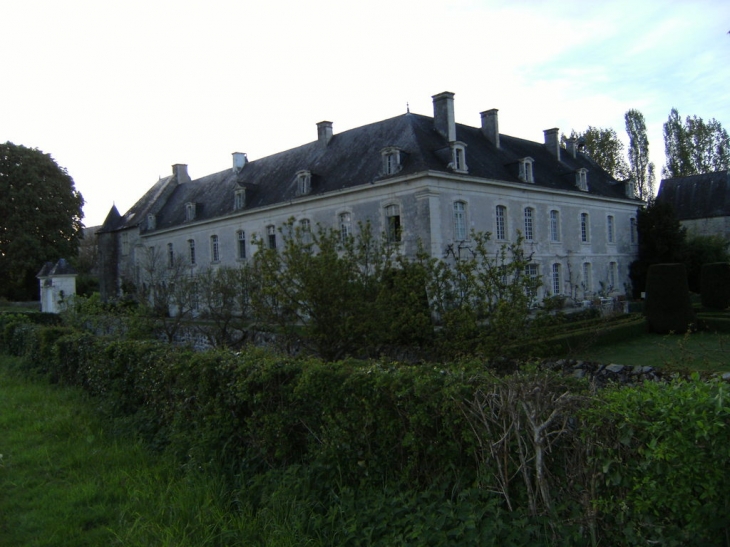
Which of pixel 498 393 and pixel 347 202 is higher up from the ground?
pixel 347 202

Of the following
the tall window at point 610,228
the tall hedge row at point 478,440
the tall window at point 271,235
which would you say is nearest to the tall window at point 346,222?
the tall window at point 271,235

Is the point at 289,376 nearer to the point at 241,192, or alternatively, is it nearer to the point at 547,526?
the point at 547,526

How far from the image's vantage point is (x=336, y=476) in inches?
179

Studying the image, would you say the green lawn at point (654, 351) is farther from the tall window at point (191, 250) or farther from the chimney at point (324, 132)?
the tall window at point (191, 250)

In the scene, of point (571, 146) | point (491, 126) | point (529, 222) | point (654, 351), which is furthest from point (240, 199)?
point (654, 351)

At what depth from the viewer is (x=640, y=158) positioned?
45500mm

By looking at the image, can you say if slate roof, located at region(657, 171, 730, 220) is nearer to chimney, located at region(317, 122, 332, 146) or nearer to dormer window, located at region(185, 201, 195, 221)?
chimney, located at region(317, 122, 332, 146)

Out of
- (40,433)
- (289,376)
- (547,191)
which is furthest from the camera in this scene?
(547,191)

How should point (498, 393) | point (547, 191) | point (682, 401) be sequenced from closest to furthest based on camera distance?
point (682, 401), point (498, 393), point (547, 191)

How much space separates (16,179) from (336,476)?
130 feet

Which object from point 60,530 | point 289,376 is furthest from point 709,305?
point 60,530

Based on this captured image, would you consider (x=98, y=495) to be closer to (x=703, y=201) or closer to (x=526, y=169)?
(x=526, y=169)

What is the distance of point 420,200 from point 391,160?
2.30 m

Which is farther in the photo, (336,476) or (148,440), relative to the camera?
(148,440)
